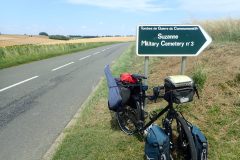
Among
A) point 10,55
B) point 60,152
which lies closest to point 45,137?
point 60,152

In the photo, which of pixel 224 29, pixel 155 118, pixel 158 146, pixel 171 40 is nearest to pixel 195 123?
pixel 155 118

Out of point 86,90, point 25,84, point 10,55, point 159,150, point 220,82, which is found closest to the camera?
point 159,150

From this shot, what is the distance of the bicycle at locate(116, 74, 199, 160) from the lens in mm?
4371

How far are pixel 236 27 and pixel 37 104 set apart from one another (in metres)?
10.6

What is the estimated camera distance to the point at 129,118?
6.15 metres

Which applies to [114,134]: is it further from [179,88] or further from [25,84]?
[25,84]

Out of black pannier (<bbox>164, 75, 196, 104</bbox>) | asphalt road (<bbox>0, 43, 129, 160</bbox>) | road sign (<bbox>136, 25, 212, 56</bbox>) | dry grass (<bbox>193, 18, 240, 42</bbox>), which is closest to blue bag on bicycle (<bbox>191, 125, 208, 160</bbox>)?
black pannier (<bbox>164, 75, 196, 104</bbox>)

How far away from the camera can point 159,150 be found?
4.30 m

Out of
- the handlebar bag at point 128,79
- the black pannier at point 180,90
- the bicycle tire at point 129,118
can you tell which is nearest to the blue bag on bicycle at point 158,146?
the black pannier at point 180,90

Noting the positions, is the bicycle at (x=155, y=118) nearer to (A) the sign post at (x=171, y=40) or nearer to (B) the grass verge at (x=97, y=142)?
(B) the grass verge at (x=97, y=142)

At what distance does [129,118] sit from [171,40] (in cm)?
154

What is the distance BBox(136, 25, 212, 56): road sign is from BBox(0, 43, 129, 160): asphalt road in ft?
7.74

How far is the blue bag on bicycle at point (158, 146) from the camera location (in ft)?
14.1

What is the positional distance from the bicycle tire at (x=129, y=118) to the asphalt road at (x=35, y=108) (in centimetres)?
124
